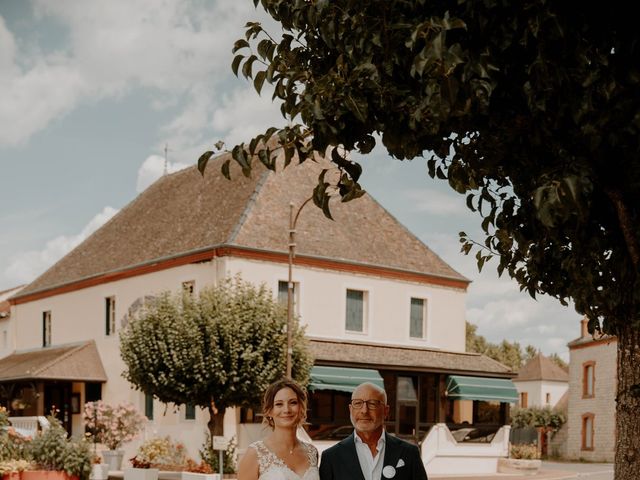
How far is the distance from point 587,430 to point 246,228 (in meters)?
31.4

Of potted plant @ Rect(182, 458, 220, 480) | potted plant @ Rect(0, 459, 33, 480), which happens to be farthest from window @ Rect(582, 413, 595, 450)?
potted plant @ Rect(0, 459, 33, 480)

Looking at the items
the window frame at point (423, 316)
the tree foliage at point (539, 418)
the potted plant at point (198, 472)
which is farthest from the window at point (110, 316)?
the tree foliage at point (539, 418)

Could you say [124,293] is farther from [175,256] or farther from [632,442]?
[632,442]

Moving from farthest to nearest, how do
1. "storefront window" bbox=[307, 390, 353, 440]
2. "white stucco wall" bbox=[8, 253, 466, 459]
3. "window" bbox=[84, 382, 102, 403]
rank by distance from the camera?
"window" bbox=[84, 382, 102, 403] → "white stucco wall" bbox=[8, 253, 466, 459] → "storefront window" bbox=[307, 390, 353, 440]

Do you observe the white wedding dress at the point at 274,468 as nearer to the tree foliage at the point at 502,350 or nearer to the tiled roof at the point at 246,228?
the tiled roof at the point at 246,228

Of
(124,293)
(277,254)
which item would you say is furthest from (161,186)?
(277,254)

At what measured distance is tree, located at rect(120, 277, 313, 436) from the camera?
92.3ft

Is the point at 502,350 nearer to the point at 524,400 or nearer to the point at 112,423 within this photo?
the point at 524,400

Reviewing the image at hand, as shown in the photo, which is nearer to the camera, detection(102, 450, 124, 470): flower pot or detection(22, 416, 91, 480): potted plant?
detection(22, 416, 91, 480): potted plant

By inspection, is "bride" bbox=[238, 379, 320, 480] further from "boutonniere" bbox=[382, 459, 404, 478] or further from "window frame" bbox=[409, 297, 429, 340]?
"window frame" bbox=[409, 297, 429, 340]

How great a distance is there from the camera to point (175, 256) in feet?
115

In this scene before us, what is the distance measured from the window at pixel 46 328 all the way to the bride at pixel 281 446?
1502 inches

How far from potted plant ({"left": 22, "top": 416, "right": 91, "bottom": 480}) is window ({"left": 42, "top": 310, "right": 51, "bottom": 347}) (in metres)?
22.7

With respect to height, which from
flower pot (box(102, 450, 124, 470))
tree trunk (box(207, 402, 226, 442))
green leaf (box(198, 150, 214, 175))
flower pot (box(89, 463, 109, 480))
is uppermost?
green leaf (box(198, 150, 214, 175))
